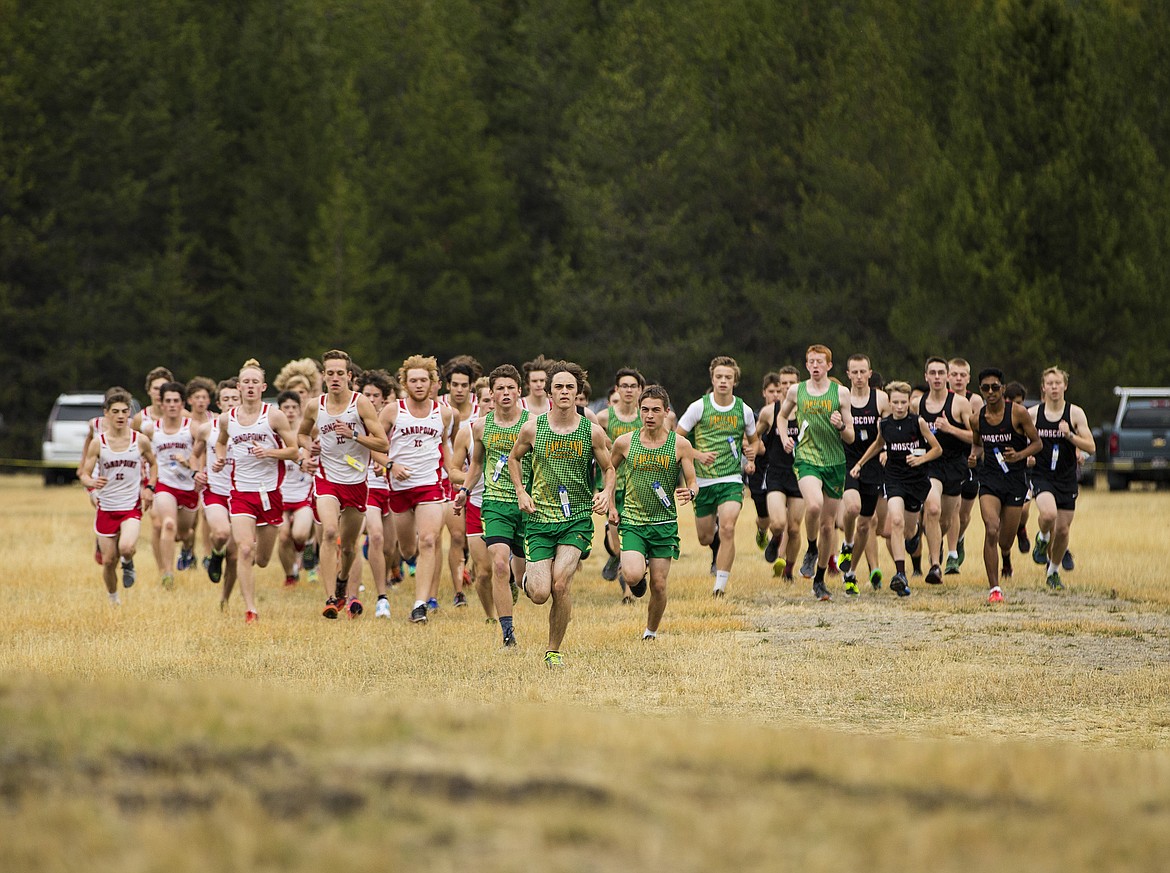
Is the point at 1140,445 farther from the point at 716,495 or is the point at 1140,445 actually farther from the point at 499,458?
the point at 499,458

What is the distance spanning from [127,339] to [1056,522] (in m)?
40.8

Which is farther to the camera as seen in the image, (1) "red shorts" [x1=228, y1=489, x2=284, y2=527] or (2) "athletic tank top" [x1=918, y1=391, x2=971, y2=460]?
(2) "athletic tank top" [x1=918, y1=391, x2=971, y2=460]

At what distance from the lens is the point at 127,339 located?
53.6 metres

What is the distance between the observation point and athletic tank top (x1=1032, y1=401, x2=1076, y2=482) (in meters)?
17.4

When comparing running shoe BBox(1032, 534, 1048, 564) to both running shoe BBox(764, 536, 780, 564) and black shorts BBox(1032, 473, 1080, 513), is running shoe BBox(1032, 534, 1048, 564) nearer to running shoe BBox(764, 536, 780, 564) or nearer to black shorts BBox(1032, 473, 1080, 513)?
black shorts BBox(1032, 473, 1080, 513)

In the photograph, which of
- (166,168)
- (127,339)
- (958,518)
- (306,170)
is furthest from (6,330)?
(958,518)

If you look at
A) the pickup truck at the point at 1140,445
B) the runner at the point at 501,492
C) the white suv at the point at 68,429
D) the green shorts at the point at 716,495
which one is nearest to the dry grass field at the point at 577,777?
the runner at the point at 501,492

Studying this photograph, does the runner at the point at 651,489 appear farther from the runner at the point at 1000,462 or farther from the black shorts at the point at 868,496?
the black shorts at the point at 868,496

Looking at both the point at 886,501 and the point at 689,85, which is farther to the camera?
the point at 689,85

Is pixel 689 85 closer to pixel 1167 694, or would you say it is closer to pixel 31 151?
pixel 31 151

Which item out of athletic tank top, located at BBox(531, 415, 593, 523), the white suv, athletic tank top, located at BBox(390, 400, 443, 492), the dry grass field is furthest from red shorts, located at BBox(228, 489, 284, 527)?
the white suv

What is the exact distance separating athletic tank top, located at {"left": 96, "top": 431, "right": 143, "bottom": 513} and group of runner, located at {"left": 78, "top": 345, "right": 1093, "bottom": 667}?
19 mm

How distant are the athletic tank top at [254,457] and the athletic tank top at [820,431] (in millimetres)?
5135

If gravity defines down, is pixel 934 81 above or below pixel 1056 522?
above
